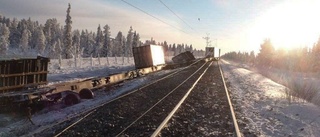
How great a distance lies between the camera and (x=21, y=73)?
13891 millimetres

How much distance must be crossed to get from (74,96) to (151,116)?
13.5 feet

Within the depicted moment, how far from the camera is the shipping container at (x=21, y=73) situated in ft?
42.2

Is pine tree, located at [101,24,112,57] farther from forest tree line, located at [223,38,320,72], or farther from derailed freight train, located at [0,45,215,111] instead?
derailed freight train, located at [0,45,215,111]

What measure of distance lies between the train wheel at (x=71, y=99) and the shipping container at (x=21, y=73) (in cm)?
292

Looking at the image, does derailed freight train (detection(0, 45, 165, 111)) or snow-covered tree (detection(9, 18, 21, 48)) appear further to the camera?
snow-covered tree (detection(9, 18, 21, 48))

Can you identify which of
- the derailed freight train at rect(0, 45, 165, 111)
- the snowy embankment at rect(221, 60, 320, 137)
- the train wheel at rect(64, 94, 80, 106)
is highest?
the derailed freight train at rect(0, 45, 165, 111)

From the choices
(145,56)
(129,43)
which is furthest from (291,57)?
(129,43)

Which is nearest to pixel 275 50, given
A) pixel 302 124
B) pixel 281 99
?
pixel 281 99

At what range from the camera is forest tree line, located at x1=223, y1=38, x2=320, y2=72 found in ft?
219

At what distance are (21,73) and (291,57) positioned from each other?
73842mm

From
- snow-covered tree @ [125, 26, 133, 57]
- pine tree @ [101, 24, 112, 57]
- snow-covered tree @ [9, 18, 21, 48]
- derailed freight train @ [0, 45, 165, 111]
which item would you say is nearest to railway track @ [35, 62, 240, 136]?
derailed freight train @ [0, 45, 165, 111]

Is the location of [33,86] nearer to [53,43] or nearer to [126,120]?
[126,120]

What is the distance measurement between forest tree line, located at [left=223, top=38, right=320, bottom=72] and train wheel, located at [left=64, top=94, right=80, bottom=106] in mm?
61420

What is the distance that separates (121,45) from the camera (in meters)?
144
